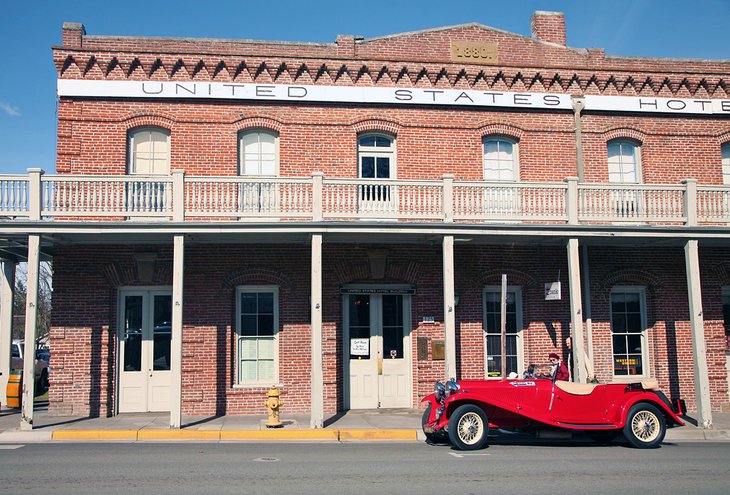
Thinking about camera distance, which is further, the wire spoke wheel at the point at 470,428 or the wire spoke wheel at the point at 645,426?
the wire spoke wheel at the point at 645,426

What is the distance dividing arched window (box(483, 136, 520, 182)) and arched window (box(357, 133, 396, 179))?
2351 millimetres

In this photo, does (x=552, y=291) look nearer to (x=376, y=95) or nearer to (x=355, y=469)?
(x=376, y=95)

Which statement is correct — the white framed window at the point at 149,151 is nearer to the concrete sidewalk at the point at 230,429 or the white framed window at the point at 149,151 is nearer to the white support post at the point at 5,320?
the white support post at the point at 5,320

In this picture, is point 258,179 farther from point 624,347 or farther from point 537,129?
point 624,347

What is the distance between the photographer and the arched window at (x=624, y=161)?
17.2 m

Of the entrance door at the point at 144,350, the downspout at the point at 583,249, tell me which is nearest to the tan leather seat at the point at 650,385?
the downspout at the point at 583,249

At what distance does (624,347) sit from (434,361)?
472 centimetres

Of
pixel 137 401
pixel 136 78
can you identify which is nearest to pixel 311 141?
pixel 136 78

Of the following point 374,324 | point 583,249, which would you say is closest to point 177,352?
point 374,324

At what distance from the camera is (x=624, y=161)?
1736 cm

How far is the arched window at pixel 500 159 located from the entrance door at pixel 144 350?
8.15m

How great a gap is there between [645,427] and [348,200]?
688 centimetres

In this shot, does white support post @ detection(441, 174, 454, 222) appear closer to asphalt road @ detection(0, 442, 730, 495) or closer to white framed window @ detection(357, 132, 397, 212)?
white framed window @ detection(357, 132, 397, 212)

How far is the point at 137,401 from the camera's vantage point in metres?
15.0
